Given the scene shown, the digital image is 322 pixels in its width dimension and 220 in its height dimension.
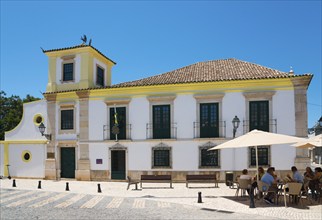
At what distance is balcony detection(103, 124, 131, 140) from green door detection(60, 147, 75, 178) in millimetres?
2441

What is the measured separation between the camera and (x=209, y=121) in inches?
659

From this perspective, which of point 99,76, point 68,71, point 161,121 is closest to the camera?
point 161,121

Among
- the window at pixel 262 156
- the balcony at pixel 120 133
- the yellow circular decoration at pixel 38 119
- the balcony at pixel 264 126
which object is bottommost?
the window at pixel 262 156

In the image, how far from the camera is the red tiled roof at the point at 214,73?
55.0ft

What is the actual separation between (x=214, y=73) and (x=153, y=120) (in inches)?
178

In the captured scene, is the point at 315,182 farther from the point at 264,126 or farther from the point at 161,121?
the point at 161,121

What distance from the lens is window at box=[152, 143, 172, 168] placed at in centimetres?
1708

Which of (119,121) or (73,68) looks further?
(73,68)

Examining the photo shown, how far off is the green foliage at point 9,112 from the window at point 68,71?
39.7 ft

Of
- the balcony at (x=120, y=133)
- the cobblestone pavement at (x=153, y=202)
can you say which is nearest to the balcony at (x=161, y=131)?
the balcony at (x=120, y=133)

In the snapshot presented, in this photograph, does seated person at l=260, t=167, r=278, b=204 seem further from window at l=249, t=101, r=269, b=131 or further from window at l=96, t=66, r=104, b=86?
window at l=96, t=66, r=104, b=86

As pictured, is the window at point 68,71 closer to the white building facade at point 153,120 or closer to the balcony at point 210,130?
the white building facade at point 153,120

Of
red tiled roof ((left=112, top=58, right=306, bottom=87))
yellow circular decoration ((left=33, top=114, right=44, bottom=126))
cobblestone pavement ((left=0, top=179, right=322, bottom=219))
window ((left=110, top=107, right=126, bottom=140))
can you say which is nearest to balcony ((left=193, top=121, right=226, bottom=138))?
red tiled roof ((left=112, top=58, right=306, bottom=87))

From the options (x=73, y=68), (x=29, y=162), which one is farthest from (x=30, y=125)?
(x=73, y=68)
